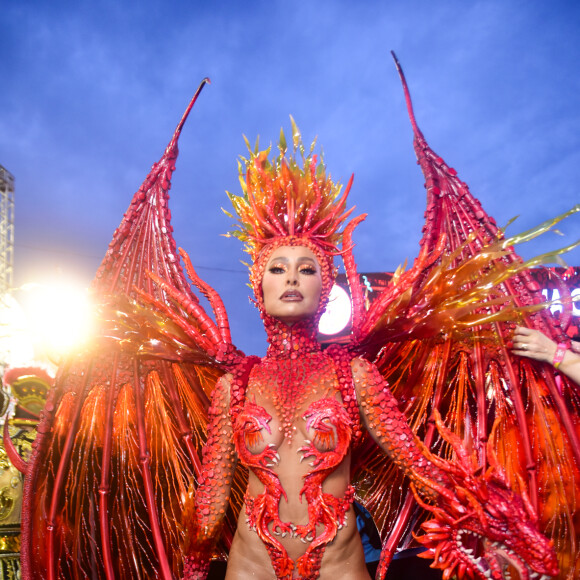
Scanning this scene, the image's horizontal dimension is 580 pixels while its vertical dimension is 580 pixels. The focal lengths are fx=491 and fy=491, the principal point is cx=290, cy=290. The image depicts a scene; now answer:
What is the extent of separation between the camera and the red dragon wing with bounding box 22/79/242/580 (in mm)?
1981

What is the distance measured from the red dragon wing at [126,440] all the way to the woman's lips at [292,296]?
334 millimetres

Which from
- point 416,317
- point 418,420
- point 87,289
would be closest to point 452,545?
point 418,420

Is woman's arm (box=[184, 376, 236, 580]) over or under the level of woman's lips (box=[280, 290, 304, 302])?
under

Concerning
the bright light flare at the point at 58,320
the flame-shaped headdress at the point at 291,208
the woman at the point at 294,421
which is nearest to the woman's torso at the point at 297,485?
the woman at the point at 294,421

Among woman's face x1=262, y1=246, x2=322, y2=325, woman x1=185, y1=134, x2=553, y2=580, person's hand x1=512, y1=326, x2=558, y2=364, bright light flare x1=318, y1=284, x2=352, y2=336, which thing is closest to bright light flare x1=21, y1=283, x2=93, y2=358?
woman x1=185, y1=134, x2=553, y2=580

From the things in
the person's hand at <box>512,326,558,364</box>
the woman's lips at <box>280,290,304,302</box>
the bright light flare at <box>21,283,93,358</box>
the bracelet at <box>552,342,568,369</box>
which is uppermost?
the bright light flare at <box>21,283,93,358</box>

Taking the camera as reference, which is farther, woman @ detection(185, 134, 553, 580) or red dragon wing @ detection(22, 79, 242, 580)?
red dragon wing @ detection(22, 79, 242, 580)

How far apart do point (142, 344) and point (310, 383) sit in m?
0.76

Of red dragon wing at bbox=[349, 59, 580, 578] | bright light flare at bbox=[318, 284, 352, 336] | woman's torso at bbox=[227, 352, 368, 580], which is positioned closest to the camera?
woman's torso at bbox=[227, 352, 368, 580]

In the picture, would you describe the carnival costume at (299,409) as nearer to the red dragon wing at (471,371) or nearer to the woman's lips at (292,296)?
the red dragon wing at (471,371)

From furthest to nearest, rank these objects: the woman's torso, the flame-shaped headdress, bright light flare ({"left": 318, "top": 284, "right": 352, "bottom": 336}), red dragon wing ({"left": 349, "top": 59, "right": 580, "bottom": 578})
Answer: bright light flare ({"left": 318, "top": 284, "right": 352, "bottom": 336})
the flame-shaped headdress
red dragon wing ({"left": 349, "top": 59, "right": 580, "bottom": 578})
the woman's torso

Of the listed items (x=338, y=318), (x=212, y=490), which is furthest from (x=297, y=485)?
(x=338, y=318)

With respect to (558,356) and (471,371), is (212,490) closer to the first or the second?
(471,371)

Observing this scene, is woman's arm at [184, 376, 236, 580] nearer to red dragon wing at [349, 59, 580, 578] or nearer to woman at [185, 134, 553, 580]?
woman at [185, 134, 553, 580]
